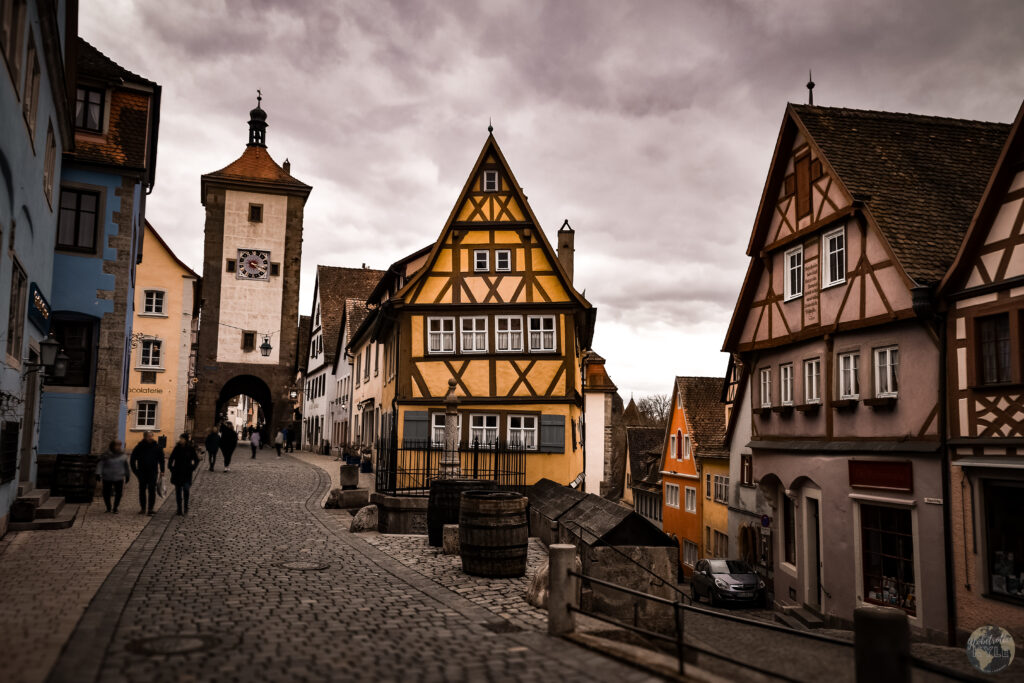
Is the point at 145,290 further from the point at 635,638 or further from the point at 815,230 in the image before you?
the point at 635,638

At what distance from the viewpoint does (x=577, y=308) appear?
2542 centimetres

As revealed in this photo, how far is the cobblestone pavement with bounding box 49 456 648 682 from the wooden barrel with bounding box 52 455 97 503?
13.5 ft

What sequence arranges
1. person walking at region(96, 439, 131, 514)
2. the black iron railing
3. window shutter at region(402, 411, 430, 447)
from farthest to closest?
window shutter at region(402, 411, 430, 447)
the black iron railing
person walking at region(96, 439, 131, 514)

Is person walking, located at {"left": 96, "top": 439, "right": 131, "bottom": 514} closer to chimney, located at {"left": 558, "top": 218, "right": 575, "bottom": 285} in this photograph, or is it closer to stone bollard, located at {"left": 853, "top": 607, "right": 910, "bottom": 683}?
stone bollard, located at {"left": 853, "top": 607, "right": 910, "bottom": 683}

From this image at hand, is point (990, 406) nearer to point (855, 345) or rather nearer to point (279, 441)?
point (855, 345)

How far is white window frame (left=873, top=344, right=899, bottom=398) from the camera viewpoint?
16.3 m

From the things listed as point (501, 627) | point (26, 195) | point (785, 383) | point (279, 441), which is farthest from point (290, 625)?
point (279, 441)

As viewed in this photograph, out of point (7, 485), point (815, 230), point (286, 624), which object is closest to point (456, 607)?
point (286, 624)

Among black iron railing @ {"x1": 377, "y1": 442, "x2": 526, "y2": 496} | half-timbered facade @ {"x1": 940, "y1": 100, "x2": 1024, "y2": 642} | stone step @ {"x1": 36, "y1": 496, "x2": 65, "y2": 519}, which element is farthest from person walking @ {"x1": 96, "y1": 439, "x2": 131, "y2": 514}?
half-timbered facade @ {"x1": 940, "y1": 100, "x2": 1024, "y2": 642}

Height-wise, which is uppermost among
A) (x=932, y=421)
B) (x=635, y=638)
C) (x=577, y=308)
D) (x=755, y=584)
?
(x=577, y=308)

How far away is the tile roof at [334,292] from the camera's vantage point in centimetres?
5088

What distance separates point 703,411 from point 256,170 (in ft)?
109

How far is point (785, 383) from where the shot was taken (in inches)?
805

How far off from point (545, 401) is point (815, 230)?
9.50 metres
